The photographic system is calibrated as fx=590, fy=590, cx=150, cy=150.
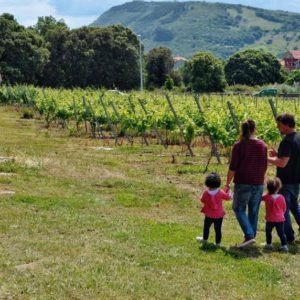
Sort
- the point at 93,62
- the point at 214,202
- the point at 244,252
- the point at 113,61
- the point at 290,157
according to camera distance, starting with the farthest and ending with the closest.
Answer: the point at 113,61 < the point at 93,62 < the point at 290,157 < the point at 214,202 < the point at 244,252

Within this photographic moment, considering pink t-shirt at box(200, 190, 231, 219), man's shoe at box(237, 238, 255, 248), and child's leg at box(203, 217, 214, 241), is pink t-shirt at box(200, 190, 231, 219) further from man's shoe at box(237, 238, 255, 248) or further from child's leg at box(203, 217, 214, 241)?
man's shoe at box(237, 238, 255, 248)

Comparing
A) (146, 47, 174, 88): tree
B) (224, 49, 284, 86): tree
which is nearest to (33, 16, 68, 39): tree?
(146, 47, 174, 88): tree

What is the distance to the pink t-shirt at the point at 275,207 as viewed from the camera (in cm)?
751

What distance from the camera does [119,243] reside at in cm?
756

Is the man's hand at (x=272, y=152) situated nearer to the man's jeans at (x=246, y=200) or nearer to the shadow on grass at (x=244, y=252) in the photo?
the man's jeans at (x=246, y=200)

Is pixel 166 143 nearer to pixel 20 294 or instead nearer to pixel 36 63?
pixel 20 294

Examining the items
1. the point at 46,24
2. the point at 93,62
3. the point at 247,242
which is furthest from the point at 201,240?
the point at 46,24

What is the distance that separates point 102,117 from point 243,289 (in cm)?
1800

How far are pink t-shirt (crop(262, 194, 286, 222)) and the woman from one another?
15 centimetres

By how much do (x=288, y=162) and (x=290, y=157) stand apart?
11 cm

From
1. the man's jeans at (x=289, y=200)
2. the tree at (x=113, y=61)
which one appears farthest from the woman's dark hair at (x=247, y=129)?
A: the tree at (x=113, y=61)

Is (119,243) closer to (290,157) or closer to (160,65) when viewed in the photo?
(290,157)

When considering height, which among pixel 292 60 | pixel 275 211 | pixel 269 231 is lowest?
pixel 269 231

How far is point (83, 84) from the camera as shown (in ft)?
218
